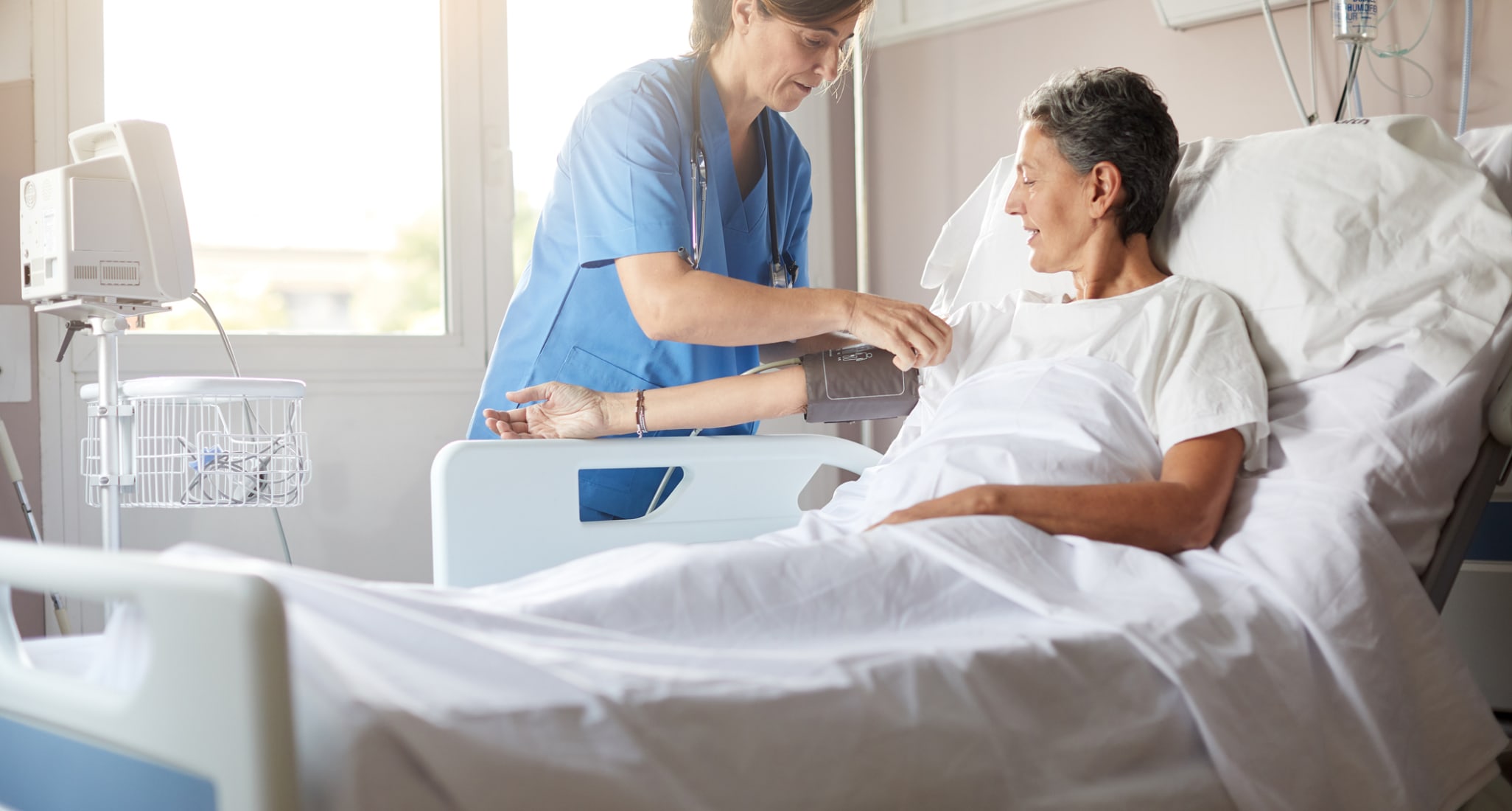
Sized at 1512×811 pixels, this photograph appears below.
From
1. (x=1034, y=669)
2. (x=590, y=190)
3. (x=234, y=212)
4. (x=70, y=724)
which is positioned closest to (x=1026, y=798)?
(x=1034, y=669)

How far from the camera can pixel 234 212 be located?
8.66 feet

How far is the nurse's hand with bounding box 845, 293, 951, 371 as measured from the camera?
1458 mm

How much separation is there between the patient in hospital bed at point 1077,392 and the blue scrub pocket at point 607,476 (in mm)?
93

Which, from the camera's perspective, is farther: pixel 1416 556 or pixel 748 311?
pixel 748 311

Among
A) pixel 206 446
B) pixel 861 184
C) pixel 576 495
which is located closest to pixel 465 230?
pixel 206 446

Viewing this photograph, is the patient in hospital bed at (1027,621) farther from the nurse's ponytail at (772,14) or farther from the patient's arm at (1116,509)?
the nurse's ponytail at (772,14)

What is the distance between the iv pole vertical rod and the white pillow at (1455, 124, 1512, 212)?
207 cm

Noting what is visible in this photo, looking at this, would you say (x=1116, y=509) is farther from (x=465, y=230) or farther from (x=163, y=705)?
(x=465, y=230)

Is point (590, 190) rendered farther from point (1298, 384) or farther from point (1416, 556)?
point (1416, 556)

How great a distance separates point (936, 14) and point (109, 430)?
2.19m

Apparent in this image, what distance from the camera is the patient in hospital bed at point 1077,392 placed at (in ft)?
3.82

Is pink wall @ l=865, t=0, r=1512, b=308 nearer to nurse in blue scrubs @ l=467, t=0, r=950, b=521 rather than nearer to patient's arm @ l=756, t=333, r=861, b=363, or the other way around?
nurse in blue scrubs @ l=467, t=0, r=950, b=521

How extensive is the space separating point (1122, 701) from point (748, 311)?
2.53 feet

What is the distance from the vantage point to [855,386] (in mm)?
1597
